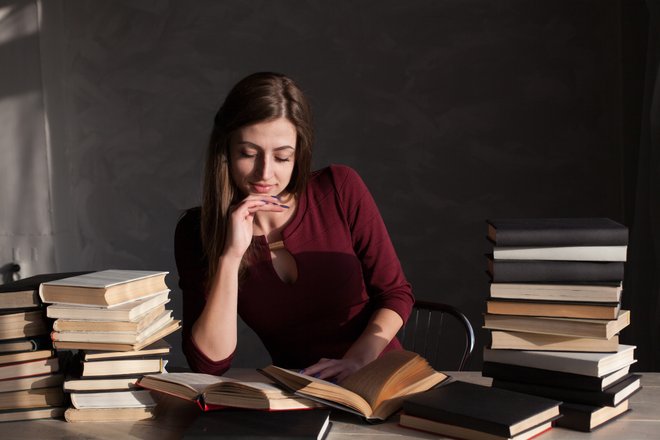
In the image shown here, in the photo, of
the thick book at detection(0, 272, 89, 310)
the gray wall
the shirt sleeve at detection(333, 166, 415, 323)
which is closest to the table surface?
the thick book at detection(0, 272, 89, 310)

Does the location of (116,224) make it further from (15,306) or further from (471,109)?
(15,306)

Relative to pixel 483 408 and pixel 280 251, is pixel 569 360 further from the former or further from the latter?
pixel 280 251

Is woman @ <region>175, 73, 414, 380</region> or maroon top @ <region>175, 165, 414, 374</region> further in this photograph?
maroon top @ <region>175, 165, 414, 374</region>

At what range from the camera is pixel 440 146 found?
3.72 m

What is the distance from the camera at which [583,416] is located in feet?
4.60

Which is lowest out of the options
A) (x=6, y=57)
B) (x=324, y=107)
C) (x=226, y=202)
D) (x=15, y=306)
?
(x=15, y=306)

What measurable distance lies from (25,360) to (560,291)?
105cm

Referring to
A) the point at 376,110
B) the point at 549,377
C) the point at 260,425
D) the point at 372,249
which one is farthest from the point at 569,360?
the point at 376,110

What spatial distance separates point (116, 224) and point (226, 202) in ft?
6.98

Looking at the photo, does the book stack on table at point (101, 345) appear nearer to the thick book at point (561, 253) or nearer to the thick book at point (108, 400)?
the thick book at point (108, 400)

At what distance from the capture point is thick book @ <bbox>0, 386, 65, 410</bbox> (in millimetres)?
1549

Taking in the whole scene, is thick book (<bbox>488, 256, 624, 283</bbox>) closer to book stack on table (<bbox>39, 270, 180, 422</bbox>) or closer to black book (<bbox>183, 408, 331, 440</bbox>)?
black book (<bbox>183, 408, 331, 440</bbox>)

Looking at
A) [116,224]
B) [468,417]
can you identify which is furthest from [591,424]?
[116,224]

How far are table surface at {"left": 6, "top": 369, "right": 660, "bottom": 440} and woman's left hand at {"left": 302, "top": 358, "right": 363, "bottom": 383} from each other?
13 cm
